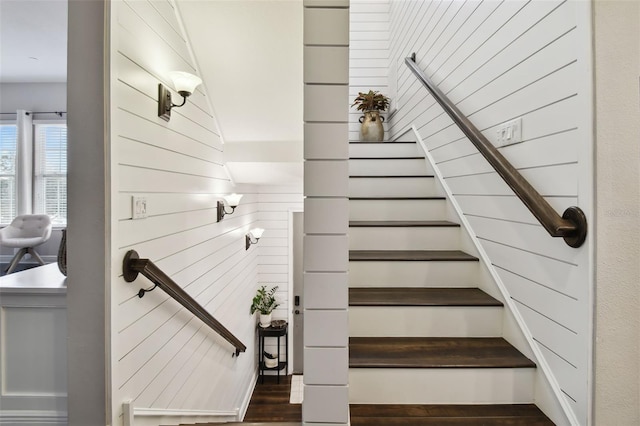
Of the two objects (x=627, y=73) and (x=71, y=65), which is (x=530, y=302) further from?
A: (x=71, y=65)

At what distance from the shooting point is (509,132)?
5.22ft

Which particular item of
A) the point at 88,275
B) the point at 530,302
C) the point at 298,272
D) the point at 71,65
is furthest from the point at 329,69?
the point at 298,272

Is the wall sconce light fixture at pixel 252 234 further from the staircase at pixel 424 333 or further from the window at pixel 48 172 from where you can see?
the window at pixel 48 172

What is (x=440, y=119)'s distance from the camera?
2.46 m

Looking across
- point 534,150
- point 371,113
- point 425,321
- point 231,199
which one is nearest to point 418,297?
point 425,321

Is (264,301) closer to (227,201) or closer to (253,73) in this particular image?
(227,201)

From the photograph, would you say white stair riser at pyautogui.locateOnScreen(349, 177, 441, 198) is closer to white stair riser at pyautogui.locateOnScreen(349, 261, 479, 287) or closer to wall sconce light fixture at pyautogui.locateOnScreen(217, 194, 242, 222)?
white stair riser at pyautogui.locateOnScreen(349, 261, 479, 287)

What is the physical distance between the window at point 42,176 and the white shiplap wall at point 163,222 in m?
3.22

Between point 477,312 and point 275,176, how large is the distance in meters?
2.41

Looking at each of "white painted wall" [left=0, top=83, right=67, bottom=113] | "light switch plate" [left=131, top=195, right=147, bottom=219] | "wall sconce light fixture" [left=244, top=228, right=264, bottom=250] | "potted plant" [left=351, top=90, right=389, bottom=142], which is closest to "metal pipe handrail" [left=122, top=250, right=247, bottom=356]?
"light switch plate" [left=131, top=195, right=147, bottom=219]

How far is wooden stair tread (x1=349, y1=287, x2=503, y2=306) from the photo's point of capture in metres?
1.65

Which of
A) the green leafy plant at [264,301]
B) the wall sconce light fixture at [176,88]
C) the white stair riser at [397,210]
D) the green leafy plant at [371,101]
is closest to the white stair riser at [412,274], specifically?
the white stair riser at [397,210]

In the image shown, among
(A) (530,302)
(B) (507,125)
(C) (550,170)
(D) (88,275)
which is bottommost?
(A) (530,302)

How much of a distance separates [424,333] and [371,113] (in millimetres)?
2797
